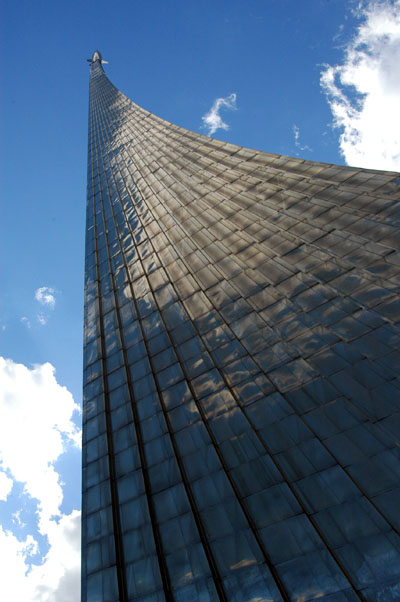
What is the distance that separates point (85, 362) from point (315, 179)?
1791 cm

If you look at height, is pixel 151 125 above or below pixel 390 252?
above

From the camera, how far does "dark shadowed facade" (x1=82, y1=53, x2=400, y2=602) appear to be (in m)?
10.2

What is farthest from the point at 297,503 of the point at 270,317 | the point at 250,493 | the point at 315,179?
the point at 315,179

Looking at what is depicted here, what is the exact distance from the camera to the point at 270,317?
16.9 metres

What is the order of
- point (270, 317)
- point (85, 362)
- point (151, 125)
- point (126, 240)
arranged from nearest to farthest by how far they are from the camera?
point (270, 317)
point (85, 362)
point (126, 240)
point (151, 125)

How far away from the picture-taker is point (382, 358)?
1300 cm

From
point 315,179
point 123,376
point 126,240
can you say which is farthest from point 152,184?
point 123,376

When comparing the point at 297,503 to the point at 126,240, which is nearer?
the point at 297,503

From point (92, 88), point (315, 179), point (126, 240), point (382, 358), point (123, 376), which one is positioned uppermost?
point (92, 88)

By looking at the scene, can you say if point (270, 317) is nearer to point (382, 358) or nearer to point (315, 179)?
point (382, 358)

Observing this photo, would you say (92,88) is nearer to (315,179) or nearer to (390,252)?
(315,179)

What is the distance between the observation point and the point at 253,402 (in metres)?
14.0

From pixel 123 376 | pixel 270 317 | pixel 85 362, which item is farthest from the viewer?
pixel 85 362

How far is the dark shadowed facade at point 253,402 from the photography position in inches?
402
